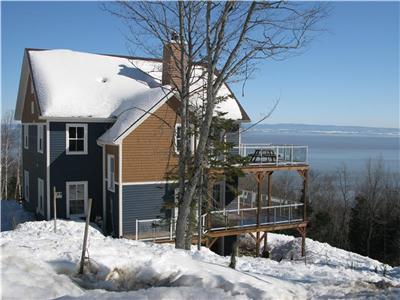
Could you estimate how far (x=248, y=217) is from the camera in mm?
21031

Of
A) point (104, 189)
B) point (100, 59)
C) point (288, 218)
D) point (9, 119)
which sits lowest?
point (288, 218)

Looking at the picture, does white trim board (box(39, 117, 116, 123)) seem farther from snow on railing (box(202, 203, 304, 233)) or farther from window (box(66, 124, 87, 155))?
snow on railing (box(202, 203, 304, 233))

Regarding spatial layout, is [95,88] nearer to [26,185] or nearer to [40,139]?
[40,139]

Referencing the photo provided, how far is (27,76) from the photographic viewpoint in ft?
73.2

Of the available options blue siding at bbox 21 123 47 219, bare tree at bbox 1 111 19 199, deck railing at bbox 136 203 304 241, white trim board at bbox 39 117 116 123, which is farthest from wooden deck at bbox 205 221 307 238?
bare tree at bbox 1 111 19 199

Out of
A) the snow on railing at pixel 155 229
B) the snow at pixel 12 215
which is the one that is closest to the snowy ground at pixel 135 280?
the snow on railing at pixel 155 229

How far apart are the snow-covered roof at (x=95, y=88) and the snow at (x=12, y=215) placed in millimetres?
6041

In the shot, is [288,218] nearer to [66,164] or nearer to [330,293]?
[66,164]

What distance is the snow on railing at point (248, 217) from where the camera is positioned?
19188 millimetres

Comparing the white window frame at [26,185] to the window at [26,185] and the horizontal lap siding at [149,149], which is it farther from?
the horizontal lap siding at [149,149]

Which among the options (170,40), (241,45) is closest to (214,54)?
(241,45)

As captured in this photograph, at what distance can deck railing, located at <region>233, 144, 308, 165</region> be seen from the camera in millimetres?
20406

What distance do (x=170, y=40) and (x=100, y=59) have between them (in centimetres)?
1190

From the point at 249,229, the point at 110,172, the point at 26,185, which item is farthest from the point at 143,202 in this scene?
the point at 26,185
